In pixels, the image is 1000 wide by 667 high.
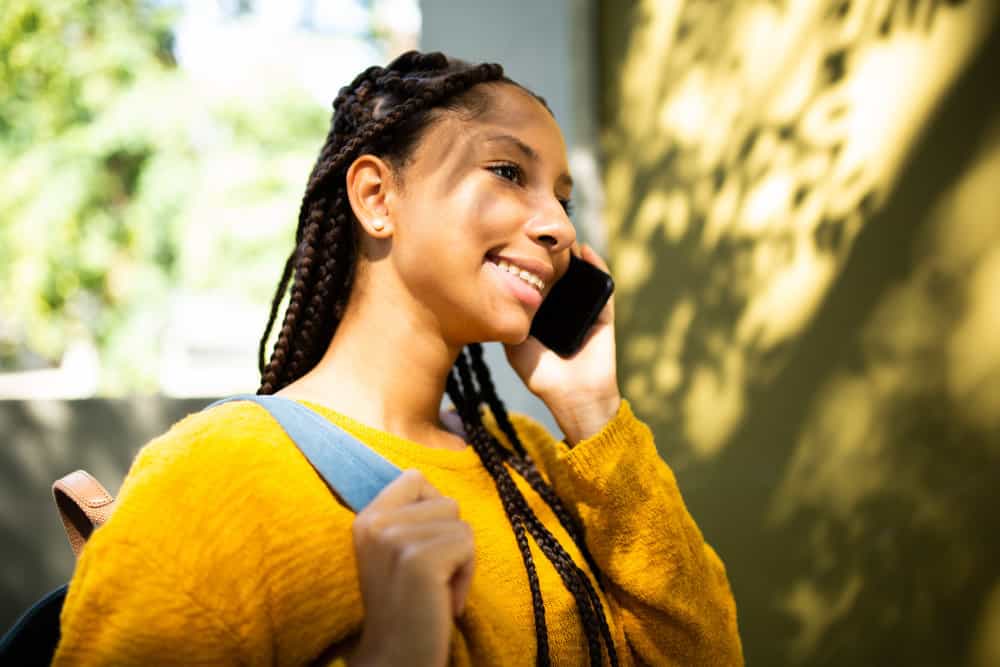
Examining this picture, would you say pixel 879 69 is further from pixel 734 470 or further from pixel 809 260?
pixel 734 470

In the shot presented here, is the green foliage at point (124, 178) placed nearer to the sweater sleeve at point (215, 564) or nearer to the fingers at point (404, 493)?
the sweater sleeve at point (215, 564)

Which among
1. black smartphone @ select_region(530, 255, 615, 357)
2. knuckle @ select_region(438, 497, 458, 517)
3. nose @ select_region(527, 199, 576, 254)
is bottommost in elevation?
knuckle @ select_region(438, 497, 458, 517)

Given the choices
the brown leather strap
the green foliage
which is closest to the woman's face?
the brown leather strap

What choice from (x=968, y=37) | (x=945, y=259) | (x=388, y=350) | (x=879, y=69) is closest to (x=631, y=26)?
(x=879, y=69)

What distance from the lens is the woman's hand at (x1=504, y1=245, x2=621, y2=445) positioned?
1.63 m

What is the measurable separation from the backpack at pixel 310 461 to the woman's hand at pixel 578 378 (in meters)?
0.53

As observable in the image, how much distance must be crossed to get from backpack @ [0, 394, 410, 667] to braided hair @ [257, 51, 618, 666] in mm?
321

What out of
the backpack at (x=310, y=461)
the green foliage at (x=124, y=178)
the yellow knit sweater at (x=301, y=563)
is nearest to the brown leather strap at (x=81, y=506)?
the backpack at (x=310, y=461)

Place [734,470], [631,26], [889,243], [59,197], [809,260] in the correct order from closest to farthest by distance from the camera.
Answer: [889,243]
[809,260]
[734,470]
[631,26]
[59,197]

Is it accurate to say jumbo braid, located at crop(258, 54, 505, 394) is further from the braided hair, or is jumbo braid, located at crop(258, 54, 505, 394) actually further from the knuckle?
the knuckle

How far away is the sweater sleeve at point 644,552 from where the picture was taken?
60.5 inches

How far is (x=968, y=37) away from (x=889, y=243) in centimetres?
53

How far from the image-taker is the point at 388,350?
1.51 metres

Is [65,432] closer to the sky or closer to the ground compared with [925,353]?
closer to the ground
